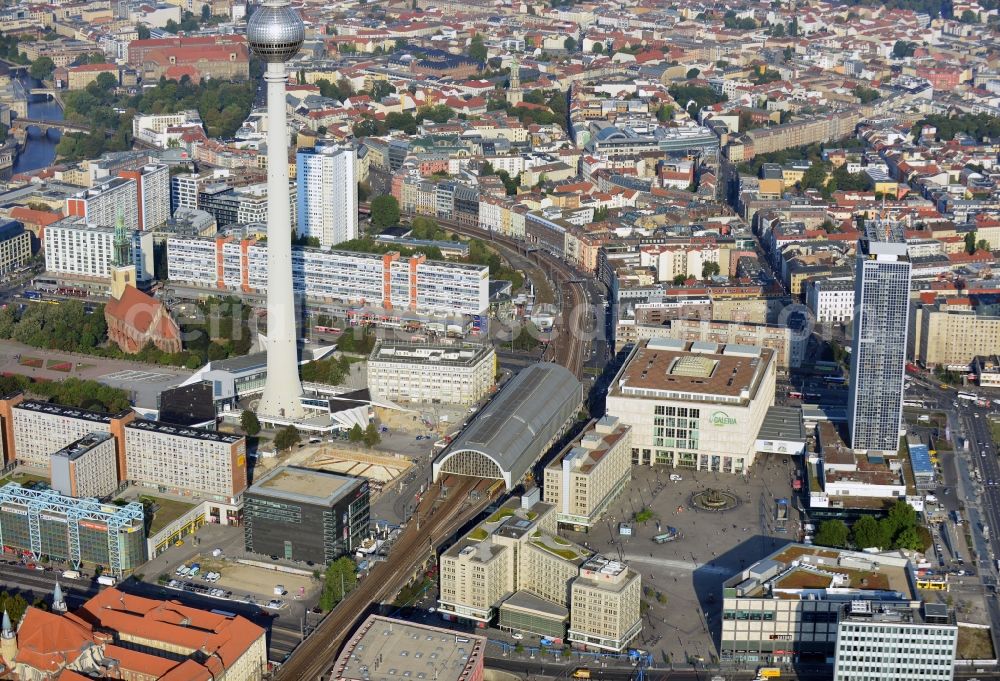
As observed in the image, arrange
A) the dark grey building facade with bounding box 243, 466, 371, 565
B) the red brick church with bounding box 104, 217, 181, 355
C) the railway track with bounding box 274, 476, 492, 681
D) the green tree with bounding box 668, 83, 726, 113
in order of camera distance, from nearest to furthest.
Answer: the railway track with bounding box 274, 476, 492, 681 < the dark grey building facade with bounding box 243, 466, 371, 565 < the red brick church with bounding box 104, 217, 181, 355 < the green tree with bounding box 668, 83, 726, 113

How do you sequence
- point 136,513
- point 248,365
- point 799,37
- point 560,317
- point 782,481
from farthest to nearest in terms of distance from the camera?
point 799,37
point 560,317
point 248,365
point 782,481
point 136,513

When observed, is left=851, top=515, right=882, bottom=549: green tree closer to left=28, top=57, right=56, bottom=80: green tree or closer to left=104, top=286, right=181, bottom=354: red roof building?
left=104, top=286, right=181, bottom=354: red roof building

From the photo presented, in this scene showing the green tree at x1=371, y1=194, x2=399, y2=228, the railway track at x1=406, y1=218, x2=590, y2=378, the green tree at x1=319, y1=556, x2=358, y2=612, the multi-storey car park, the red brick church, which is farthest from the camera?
the green tree at x1=371, y1=194, x2=399, y2=228

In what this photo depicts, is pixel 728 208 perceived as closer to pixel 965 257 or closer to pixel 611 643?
pixel 965 257

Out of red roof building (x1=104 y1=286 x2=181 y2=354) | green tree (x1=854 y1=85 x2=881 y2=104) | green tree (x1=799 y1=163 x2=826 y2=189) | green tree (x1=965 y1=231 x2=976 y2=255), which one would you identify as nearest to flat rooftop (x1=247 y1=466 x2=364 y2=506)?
red roof building (x1=104 y1=286 x2=181 y2=354)

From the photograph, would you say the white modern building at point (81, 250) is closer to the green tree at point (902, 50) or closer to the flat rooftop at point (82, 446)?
the flat rooftop at point (82, 446)

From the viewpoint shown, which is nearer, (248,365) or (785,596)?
(785,596)

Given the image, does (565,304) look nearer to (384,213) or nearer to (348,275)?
(348,275)

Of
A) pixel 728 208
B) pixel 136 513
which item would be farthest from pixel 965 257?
pixel 136 513
